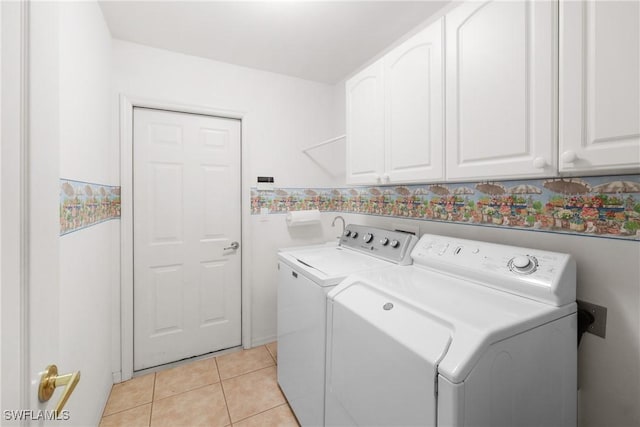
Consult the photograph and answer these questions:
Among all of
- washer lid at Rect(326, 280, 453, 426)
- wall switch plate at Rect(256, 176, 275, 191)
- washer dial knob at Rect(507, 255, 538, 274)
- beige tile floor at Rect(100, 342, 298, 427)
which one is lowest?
beige tile floor at Rect(100, 342, 298, 427)

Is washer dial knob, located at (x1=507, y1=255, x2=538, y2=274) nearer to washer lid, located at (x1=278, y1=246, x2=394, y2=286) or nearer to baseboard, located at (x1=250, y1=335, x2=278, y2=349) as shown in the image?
washer lid, located at (x1=278, y1=246, x2=394, y2=286)

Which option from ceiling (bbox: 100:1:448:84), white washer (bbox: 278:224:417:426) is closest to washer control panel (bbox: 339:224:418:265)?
white washer (bbox: 278:224:417:426)

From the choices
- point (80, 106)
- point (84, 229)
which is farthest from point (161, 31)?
point (84, 229)

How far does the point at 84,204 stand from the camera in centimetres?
137

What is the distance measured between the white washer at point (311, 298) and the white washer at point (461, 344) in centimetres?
10

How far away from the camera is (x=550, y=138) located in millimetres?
894

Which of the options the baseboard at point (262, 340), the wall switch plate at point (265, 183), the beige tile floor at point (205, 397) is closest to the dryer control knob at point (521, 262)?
the beige tile floor at point (205, 397)

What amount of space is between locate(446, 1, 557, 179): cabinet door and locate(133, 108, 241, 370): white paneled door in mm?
1768

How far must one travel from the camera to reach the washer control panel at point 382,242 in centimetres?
157

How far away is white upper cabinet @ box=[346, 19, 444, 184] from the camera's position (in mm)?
1292

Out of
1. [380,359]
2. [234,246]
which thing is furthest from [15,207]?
[234,246]

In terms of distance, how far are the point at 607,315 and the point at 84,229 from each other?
228 centimetres

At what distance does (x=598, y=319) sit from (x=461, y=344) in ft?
2.37

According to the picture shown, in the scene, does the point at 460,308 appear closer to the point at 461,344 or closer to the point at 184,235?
the point at 461,344
